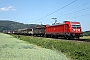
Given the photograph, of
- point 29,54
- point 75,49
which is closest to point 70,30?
point 75,49

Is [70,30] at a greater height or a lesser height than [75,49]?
greater

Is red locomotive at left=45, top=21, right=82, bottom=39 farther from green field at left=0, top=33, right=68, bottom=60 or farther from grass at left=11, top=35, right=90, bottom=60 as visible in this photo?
green field at left=0, top=33, right=68, bottom=60

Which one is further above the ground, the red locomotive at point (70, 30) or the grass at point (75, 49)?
the red locomotive at point (70, 30)

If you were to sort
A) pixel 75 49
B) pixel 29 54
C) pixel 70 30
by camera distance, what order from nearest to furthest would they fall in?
pixel 29 54 → pixel 75 49 → pixel 70 30

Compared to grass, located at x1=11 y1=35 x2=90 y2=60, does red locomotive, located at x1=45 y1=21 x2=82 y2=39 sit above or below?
above

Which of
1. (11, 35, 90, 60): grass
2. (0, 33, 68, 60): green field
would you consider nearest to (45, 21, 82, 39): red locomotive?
(11, 35, 90, 60): grass

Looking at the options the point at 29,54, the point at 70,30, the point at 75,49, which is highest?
the point at 70,30

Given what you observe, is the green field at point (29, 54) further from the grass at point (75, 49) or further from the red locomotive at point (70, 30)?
the red locomotive at point (70, 30)

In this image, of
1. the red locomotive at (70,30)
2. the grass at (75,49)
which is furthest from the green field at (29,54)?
the red locomotive at (70,30)

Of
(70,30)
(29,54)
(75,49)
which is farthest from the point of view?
(70,30)

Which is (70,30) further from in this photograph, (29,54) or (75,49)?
(29,54)

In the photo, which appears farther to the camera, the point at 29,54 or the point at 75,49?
the point at 75,49

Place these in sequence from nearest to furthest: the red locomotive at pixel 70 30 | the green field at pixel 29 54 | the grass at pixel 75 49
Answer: the green field at pixel 29 54
the grass at pixel 75 49
the red locomotive at pixel 70 30

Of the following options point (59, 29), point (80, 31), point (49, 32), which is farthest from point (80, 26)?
point (49, 32)
